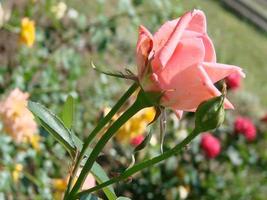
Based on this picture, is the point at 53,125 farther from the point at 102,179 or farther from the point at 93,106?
the point at 93,106

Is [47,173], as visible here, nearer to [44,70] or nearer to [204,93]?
[44,70]

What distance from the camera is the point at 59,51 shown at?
2.98 m

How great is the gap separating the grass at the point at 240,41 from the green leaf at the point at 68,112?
534 cm

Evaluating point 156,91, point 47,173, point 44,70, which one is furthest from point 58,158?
point 156,91

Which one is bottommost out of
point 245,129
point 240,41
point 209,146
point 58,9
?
point 240,41

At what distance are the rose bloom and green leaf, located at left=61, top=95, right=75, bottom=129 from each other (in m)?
0.09

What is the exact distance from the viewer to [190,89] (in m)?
0.63

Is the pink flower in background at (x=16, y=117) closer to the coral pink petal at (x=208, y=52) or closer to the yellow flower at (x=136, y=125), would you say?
the yellow flower at (x=136, y=125)

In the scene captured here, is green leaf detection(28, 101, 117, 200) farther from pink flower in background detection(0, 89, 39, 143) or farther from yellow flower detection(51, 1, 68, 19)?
yellow flower detection(51, 1, 68, 19)

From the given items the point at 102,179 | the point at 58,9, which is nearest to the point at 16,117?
the point at 58,9

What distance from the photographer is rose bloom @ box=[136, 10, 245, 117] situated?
0.63m

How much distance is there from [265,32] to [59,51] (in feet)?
22.7

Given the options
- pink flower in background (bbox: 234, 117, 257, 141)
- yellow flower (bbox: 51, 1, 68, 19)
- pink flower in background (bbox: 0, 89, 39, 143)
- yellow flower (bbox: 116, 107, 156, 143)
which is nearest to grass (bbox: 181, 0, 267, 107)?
pink flower in background (bbox: 234, 117, 257, 141)

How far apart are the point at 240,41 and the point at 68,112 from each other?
24.3 ft
